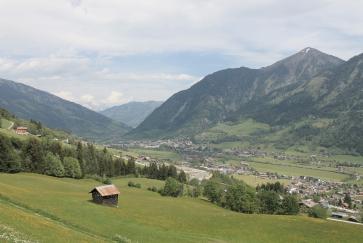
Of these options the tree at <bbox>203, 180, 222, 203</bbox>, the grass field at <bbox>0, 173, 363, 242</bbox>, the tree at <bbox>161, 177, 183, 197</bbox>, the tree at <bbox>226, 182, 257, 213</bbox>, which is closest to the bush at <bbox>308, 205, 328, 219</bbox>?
the tree at <bbox>226, 182, 257, 213</bbox>

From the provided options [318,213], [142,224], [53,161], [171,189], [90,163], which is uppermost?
[53,161]

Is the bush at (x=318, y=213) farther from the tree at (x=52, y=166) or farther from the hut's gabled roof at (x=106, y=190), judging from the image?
the tree at (x=52, y=166)

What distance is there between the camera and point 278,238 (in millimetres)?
70500

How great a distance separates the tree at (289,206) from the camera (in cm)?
13150

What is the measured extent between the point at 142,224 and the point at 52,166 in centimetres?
7572

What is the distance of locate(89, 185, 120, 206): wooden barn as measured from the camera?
87.8 metres


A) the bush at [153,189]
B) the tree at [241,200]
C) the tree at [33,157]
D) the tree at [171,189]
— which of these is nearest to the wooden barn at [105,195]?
the tree at [241,200]

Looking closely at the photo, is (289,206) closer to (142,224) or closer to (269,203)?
(269,203)

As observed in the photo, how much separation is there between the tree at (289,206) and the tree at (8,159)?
76.0 m

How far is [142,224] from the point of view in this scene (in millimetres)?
67375

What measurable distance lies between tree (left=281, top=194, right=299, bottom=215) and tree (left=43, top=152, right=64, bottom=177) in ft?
222

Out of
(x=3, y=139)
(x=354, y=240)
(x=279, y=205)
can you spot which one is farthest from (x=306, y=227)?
(x=3, y=139)

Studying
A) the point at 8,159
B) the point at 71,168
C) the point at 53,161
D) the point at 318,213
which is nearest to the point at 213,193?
the point at 318,213

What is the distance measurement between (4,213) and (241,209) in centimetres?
8637
